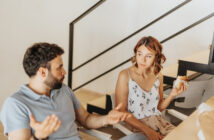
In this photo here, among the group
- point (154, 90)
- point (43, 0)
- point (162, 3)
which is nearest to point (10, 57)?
point (43, 0)

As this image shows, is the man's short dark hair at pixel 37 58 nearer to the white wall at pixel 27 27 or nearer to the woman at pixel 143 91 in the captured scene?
the woman at pixel 143 91

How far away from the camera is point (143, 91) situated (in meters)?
1.94

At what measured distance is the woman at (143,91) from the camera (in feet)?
6.13

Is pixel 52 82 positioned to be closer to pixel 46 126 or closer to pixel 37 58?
pixel 37 58

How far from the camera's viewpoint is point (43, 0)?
393 centimetres

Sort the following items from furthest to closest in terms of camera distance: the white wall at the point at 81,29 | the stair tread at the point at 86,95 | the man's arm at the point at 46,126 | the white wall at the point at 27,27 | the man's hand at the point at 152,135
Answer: the stair tread at the point at 86,95
the white wall at the point at 27,27
the white wall at the point at 81,29
the man's hand at the point at 152,135
the man's arm at the point at 46,126

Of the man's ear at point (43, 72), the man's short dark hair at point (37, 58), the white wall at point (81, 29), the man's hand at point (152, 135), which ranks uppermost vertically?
the white wall at point (81, 29)

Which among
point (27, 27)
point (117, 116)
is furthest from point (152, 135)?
point (27, 27)

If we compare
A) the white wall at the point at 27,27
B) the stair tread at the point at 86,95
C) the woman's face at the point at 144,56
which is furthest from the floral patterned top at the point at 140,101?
the white wall at the point at 27,27

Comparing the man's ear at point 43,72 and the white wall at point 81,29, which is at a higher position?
the white wall at point 81,29

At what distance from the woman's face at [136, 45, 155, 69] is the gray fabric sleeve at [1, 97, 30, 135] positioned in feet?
3.06

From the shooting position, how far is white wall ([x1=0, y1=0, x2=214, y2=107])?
11.8 ft

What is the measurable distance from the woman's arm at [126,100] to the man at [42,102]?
28 centimetres

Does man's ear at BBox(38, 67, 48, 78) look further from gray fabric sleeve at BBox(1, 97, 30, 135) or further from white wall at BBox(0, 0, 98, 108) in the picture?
white wall at BBox(0, 0, 98, 108)
